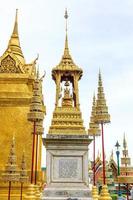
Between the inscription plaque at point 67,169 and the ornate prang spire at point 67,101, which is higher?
the ornate prang spire at point 67,101

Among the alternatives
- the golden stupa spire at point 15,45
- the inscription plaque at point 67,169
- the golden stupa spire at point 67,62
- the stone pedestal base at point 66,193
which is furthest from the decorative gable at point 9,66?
the stone pedestal base at point 66,193

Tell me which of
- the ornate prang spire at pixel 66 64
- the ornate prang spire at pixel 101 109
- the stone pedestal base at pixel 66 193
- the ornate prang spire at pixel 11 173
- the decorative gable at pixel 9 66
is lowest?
the stone pedestal base at pixel 66 193

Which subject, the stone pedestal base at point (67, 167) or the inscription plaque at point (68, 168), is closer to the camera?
the stone pedestal base at point (67, 167)

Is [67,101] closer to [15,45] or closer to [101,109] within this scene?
[101,109]

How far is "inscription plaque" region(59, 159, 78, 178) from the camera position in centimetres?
1284

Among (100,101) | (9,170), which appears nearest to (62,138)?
(100,101)

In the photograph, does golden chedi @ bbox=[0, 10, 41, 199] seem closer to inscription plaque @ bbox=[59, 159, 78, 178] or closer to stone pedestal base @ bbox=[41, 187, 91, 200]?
inscription plaque @ bbox=[59, 159, 78, 178]

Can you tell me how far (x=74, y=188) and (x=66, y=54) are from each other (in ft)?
21.5

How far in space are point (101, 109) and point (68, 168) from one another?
152 inches

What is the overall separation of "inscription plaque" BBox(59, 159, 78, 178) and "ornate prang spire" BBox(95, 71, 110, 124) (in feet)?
10.2

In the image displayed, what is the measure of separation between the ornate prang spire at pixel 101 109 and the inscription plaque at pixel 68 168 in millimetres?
3122

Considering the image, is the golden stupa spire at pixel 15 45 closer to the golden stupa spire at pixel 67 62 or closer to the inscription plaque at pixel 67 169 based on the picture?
the golden stupa spire at pixel 67 62

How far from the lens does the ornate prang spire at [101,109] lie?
604 inches

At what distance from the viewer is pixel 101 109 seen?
1555 cm
